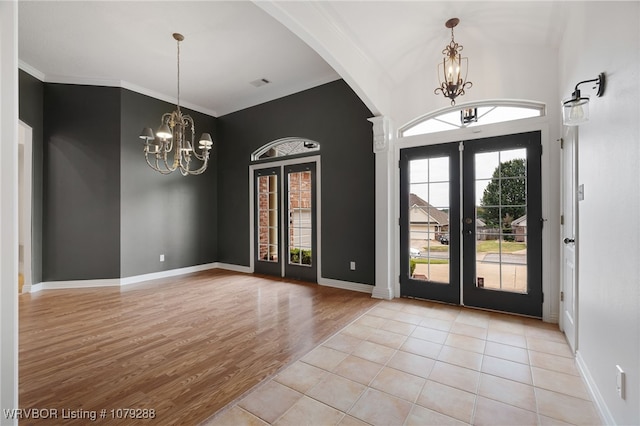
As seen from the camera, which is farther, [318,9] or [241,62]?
[241,62]

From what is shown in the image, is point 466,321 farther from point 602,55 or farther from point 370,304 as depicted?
point 602,55

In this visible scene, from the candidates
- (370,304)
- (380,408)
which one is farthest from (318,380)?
(370,304)

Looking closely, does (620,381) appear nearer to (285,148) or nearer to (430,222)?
(430,222)

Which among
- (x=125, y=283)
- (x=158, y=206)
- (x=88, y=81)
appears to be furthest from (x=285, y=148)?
(x=125, y=283)

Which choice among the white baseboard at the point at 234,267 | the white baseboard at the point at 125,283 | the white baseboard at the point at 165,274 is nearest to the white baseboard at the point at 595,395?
the white baseboard at the point at 125,283

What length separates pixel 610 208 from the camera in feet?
5.46

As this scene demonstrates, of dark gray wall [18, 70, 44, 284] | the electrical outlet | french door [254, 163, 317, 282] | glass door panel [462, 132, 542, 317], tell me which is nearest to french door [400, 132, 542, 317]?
glass door panel [462, 132, 542, 317]

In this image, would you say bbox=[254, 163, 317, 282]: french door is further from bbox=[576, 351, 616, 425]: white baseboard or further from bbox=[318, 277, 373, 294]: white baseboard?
bbox=[576, 351, 616, 425]: white baseboard

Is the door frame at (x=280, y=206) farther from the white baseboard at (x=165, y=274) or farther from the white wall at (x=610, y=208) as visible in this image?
the white wall at (x=610, y=208)

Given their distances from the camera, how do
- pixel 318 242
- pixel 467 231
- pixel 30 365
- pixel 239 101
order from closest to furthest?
1. pixel 30 365
2. pixel 467 231
3. pixel 318 242
4. pixel 239 101

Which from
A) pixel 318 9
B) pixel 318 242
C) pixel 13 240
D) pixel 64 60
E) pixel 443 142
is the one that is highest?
pixel 64 60

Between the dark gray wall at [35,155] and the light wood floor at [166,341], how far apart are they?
607 millimetres

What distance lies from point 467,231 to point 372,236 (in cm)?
131

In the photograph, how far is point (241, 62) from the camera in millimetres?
4340
